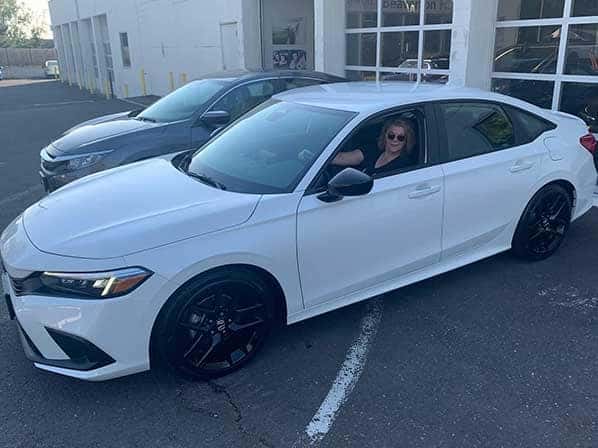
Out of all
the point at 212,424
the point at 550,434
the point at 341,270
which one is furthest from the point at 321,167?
the point at 550,434

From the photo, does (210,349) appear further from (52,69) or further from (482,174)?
(52,69)

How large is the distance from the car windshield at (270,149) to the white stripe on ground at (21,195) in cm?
409

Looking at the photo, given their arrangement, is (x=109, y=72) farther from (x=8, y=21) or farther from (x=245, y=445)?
(x=8, y=21)

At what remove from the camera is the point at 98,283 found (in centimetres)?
254

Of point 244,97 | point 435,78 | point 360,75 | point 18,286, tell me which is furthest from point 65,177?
point 360,75

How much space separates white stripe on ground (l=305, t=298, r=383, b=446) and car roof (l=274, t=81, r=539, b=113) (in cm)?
145

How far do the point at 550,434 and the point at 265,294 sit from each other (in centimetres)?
164

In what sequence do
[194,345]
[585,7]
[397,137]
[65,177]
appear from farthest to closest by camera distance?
[585,7], [65,177], [397,137], [194,345]

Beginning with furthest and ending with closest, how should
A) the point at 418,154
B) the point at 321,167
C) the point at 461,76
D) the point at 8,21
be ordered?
the point at 8,21 → the point at 461,76 → the point at 418,154 → the point at 321,167

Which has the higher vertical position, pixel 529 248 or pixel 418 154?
A: pixel 418 154

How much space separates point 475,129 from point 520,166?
49 centimetres

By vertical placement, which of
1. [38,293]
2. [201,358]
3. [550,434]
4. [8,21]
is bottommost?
[550,434]

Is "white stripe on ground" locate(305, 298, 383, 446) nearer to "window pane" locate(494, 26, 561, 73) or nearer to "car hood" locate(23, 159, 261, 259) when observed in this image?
"car hood" locate(23, 159, 261, 259)

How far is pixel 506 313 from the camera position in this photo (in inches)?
145
